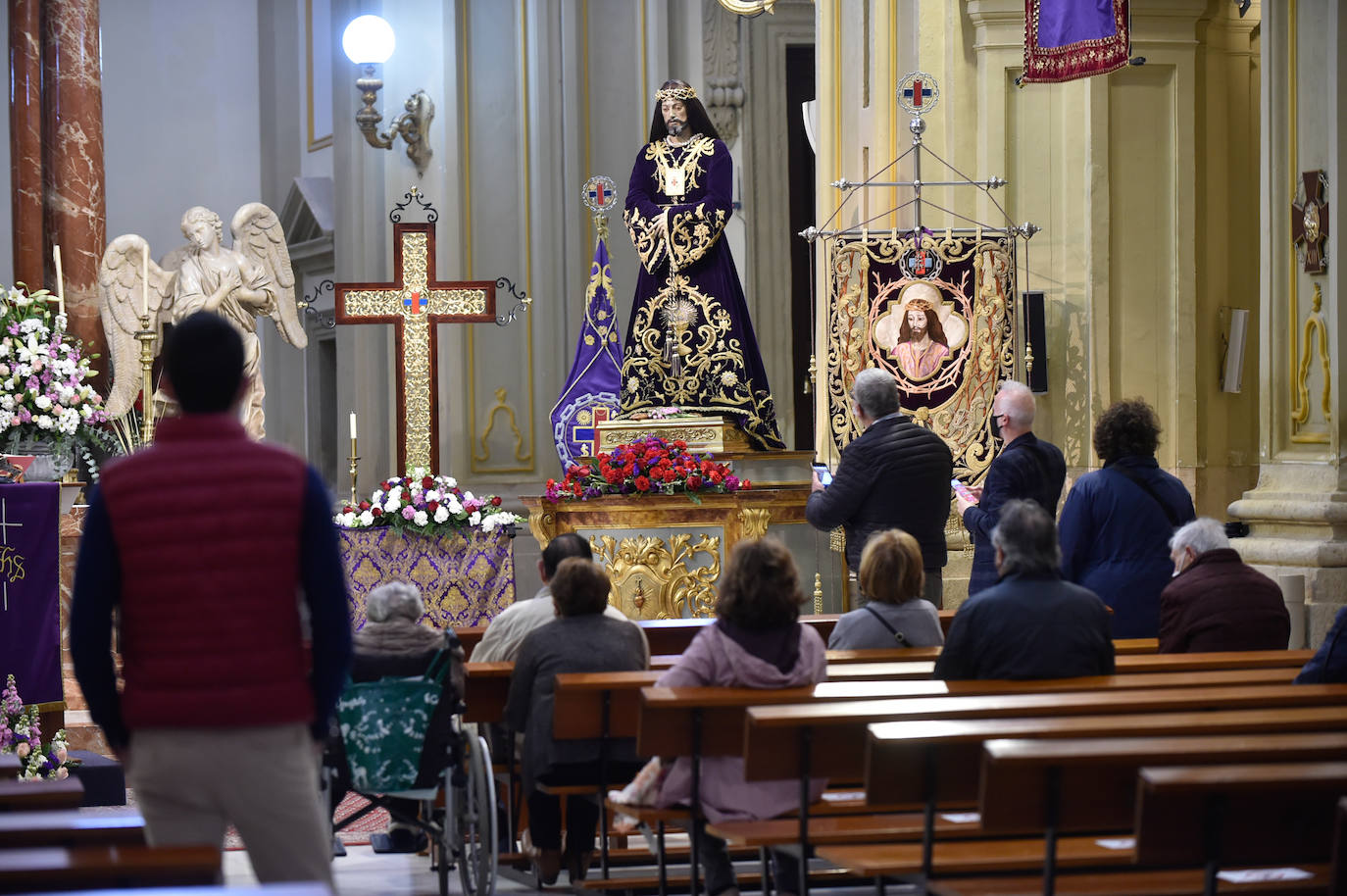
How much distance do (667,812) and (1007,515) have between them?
119cm

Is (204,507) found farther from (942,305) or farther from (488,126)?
(488,126)

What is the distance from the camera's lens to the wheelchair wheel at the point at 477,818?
4.96 meters

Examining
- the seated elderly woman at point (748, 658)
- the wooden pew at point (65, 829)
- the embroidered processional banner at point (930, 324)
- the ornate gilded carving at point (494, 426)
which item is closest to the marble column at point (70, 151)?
the ornate gilded carving at point (494, 426)

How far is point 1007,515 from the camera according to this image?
4621mm

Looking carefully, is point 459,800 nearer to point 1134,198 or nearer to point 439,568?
point 439,568

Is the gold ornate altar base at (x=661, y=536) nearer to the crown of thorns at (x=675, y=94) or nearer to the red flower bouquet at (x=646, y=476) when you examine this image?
the red flower bouquet at (x=646, y=476)

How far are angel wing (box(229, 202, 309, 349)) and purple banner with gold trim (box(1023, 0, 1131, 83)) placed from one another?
15.8 ft

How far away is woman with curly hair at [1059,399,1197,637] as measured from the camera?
6.02m

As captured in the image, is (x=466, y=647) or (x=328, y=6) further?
(x=328, y=6)

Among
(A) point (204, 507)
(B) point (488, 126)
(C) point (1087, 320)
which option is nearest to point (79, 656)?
(A) point (204, 507)

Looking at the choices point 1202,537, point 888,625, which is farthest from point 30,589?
point 1202,537

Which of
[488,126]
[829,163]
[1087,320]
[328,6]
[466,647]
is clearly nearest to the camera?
[466,647]

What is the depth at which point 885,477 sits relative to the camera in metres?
6.38

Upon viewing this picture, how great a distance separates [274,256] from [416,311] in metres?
1.88
